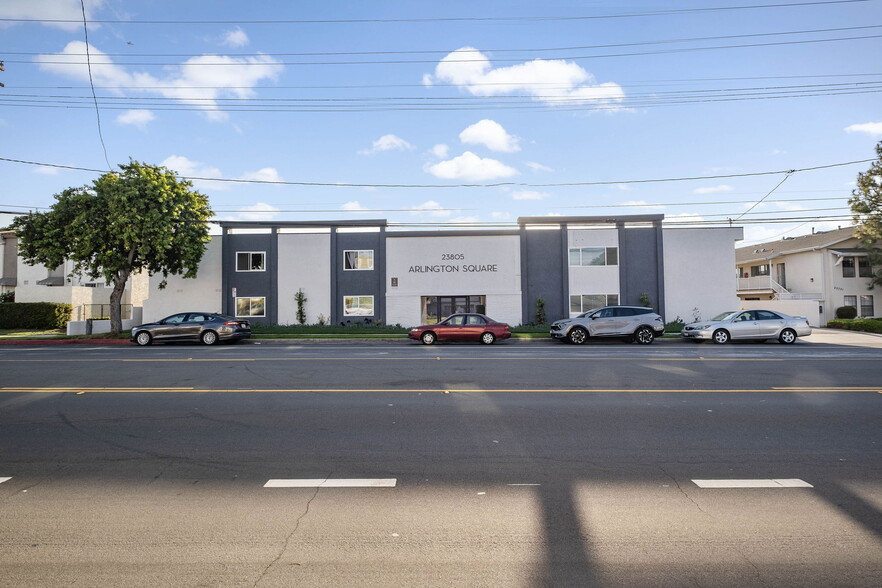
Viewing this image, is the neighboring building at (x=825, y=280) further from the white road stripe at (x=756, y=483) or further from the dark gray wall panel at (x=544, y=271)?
the white road stripe at (x=756, y=483)

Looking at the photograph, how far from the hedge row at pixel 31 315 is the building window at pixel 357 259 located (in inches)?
750

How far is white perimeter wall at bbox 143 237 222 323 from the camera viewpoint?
105 ft

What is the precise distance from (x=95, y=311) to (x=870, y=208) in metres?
51.7

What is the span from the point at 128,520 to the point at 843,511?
5.66 metres

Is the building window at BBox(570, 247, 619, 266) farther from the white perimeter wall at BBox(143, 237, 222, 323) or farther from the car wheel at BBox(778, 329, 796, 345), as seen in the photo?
the white perimeter wall at BBox(143, 237, 222, 323)

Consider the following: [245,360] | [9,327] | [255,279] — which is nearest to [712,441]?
[245,360]

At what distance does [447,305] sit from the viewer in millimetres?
→ 31672

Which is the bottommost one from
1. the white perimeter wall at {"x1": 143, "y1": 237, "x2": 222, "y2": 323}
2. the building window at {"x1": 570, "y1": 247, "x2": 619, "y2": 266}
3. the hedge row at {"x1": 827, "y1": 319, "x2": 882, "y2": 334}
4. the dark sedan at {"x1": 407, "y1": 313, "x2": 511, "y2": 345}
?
the hedge row at {"x1": 827, "y1": 319, "x2": 882, "y2": 334}

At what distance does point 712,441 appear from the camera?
21.1 ft

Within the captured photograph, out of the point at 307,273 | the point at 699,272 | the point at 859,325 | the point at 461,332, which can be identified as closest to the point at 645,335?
the point at 461,332

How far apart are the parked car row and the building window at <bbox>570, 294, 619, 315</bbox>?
7542mm

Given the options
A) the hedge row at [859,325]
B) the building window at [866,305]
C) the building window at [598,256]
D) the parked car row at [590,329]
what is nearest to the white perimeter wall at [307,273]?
the parked car row at [590,329]

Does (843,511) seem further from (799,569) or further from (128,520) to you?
(128,520)

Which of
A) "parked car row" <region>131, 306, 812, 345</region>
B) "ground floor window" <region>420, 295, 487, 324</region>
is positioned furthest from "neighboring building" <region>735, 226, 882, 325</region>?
"ground floor window" <region>420, 295, 487, 324</region>
